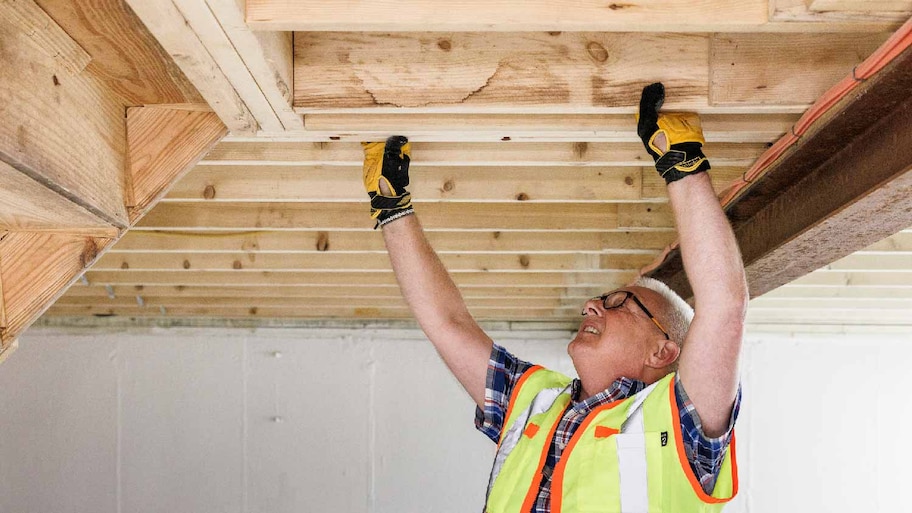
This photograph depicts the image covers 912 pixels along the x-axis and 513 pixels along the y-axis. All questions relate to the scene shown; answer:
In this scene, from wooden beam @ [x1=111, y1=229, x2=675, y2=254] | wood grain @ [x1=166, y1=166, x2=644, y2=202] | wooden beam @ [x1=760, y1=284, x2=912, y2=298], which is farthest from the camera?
wooden beam @ [x1=760, y1=284, x2=912, y2=298]

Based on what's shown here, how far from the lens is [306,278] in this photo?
5004 mm

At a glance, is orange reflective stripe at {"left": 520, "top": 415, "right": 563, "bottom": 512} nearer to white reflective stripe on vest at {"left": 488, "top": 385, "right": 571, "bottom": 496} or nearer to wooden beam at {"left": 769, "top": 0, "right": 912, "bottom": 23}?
white reflective stripe on vest at {"left": 488, "top": 385, "right": 571, "bottom": 496}

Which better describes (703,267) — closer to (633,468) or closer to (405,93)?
(633,468)

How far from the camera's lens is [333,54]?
85.9 inches

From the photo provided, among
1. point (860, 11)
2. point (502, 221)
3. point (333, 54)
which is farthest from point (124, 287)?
point (860, 11)

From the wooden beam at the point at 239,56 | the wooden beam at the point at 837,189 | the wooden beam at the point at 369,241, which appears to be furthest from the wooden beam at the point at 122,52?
the wooden beam at the point at 369,241

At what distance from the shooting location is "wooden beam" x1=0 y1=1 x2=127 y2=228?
1681 millimetres

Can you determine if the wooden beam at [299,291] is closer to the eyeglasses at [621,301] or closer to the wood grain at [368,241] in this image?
the wood grain at [368,241]

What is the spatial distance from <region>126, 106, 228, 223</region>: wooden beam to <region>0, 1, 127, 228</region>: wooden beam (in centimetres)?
4

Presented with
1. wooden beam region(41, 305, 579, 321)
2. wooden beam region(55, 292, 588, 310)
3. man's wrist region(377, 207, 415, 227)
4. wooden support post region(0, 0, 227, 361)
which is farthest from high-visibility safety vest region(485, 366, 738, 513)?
wooden beam region(41, 305, 579, 321)

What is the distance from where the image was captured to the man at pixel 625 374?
2.10 m

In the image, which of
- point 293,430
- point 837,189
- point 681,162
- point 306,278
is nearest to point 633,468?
point 681,162

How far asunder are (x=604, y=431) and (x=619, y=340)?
355 millimetres

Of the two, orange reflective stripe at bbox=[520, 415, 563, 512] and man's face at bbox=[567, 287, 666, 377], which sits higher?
man's face at bbox=[567, 287, 666, 377]
